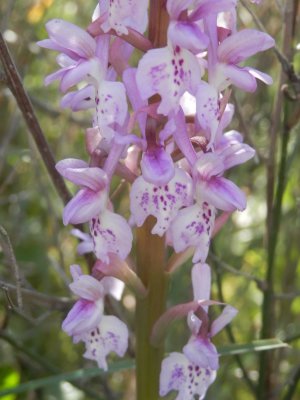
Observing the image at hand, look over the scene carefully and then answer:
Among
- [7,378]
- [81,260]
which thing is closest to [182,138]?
[7,378]

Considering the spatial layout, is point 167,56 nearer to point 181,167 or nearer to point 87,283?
point 181,167

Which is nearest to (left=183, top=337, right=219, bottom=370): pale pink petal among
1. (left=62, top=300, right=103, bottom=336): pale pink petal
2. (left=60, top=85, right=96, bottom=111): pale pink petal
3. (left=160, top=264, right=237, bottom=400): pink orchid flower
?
(left=160, top=264, right=237, bottom=400): pink orchid flower

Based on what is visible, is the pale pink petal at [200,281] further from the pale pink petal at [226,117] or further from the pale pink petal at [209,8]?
the pale pink petal at [209,8]

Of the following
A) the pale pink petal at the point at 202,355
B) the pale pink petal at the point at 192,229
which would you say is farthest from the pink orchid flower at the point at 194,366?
the pale pink petal at the point at 192,229

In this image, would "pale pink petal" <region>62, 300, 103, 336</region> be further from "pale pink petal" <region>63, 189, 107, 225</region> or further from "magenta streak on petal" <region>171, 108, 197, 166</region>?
"magenta streak on petal" <region>171, 108, 197, 166</region>

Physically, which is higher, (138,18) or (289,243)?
(138,18)

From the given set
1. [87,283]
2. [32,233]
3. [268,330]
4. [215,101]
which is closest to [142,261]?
[87,283]

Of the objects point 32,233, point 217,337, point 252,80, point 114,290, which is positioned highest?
point 252,80
